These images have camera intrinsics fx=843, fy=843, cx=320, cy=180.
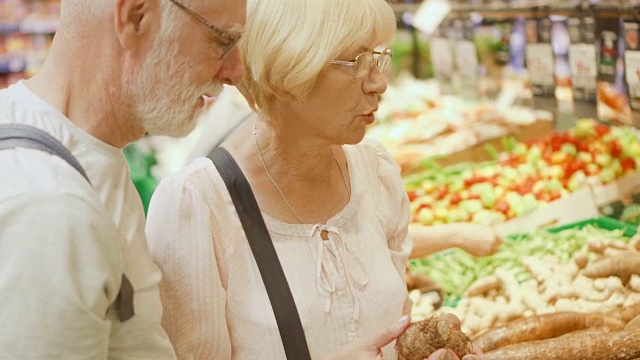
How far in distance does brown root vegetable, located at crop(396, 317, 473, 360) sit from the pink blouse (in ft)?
0.60

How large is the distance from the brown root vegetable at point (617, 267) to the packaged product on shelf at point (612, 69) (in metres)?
0.63

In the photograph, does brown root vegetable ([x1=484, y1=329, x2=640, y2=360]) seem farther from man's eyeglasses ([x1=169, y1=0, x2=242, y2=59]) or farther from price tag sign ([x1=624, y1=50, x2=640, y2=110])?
man's eyeglasses ([x1=169, y1=0, x2=242, y2=59])

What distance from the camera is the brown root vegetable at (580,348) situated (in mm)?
2451

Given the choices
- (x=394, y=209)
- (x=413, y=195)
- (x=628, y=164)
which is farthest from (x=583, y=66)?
(x=394, y=209)

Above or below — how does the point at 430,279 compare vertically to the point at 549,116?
below

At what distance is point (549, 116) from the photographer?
467cm

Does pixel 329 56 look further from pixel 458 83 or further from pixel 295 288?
pixel 458 83

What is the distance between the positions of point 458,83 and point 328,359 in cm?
349

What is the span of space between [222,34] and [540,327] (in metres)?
1.72

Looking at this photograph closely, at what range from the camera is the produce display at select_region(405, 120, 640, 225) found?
3.95 m

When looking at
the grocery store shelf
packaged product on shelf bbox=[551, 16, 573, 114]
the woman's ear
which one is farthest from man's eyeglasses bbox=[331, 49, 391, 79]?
packaged product on shelf bbox=[551, 16, 573, 114]

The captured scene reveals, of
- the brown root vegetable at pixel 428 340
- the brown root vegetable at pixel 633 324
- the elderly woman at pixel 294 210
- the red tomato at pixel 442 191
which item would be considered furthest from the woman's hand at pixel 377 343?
the red tomato at pixel 442 191

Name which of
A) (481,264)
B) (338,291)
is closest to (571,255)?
(481,264)

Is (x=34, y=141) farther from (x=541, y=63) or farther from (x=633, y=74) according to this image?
(x=541, y=63)
